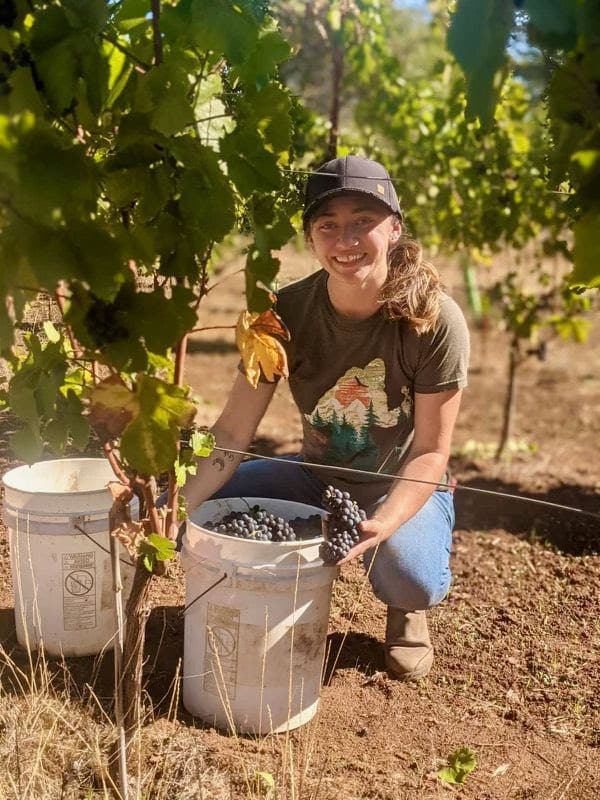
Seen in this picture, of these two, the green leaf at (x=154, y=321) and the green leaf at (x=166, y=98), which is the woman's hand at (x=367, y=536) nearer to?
the green leaf at (x=154, y=321)

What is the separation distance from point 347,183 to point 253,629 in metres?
1.16

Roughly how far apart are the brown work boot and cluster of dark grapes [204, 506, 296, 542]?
52 centimetres

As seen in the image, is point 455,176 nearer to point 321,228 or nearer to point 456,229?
point 456,229

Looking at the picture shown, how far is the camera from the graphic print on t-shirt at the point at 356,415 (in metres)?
2.56

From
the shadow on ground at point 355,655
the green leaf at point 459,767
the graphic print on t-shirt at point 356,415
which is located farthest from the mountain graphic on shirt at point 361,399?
Result: the green leaf at point 459,767

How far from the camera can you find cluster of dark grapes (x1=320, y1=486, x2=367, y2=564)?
2.04 meters

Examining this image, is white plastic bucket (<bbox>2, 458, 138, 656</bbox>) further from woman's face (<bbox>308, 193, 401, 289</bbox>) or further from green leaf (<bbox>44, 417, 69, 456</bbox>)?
woman's face (<bbox>308, 193, 401, 289</bbox>)

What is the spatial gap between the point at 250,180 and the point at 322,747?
4.67 ft

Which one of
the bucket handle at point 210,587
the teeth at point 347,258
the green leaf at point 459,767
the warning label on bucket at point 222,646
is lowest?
the green leaf at point 459,767

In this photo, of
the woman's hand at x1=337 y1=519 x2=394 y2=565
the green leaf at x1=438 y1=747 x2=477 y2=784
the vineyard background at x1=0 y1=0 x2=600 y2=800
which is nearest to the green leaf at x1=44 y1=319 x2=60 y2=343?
the vineyard background at x1=0 y1=0 x2=600 y2=800

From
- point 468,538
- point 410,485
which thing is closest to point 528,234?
point 468,538

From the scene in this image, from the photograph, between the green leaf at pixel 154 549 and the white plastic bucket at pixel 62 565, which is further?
the white plastic bucket at pixel 62 565

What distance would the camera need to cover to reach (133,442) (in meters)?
1.48

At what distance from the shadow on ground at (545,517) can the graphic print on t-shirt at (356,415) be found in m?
1.16
